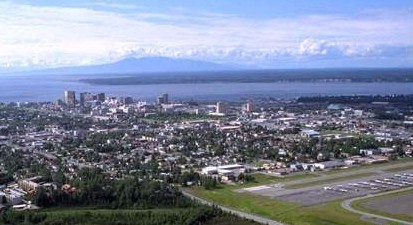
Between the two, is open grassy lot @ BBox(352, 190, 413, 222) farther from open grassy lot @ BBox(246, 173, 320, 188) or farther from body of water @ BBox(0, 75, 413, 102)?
body of water @ BBox(0, 75, 413, 102)

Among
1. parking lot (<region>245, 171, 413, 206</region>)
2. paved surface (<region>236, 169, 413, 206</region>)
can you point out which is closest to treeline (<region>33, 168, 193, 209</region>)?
paved surface (<region>236, 169, 413, 206</region>)

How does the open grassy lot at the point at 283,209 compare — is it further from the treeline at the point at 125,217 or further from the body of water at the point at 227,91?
the body of water at the point at 227,91

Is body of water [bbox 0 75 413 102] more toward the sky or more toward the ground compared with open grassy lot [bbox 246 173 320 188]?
more toward the sky

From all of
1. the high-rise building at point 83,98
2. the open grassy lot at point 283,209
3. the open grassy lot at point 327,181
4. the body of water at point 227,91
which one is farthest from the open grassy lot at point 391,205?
the body of water at point 227,91

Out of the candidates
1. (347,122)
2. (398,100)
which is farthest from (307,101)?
(347,122)

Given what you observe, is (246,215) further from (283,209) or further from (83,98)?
(83,98)
